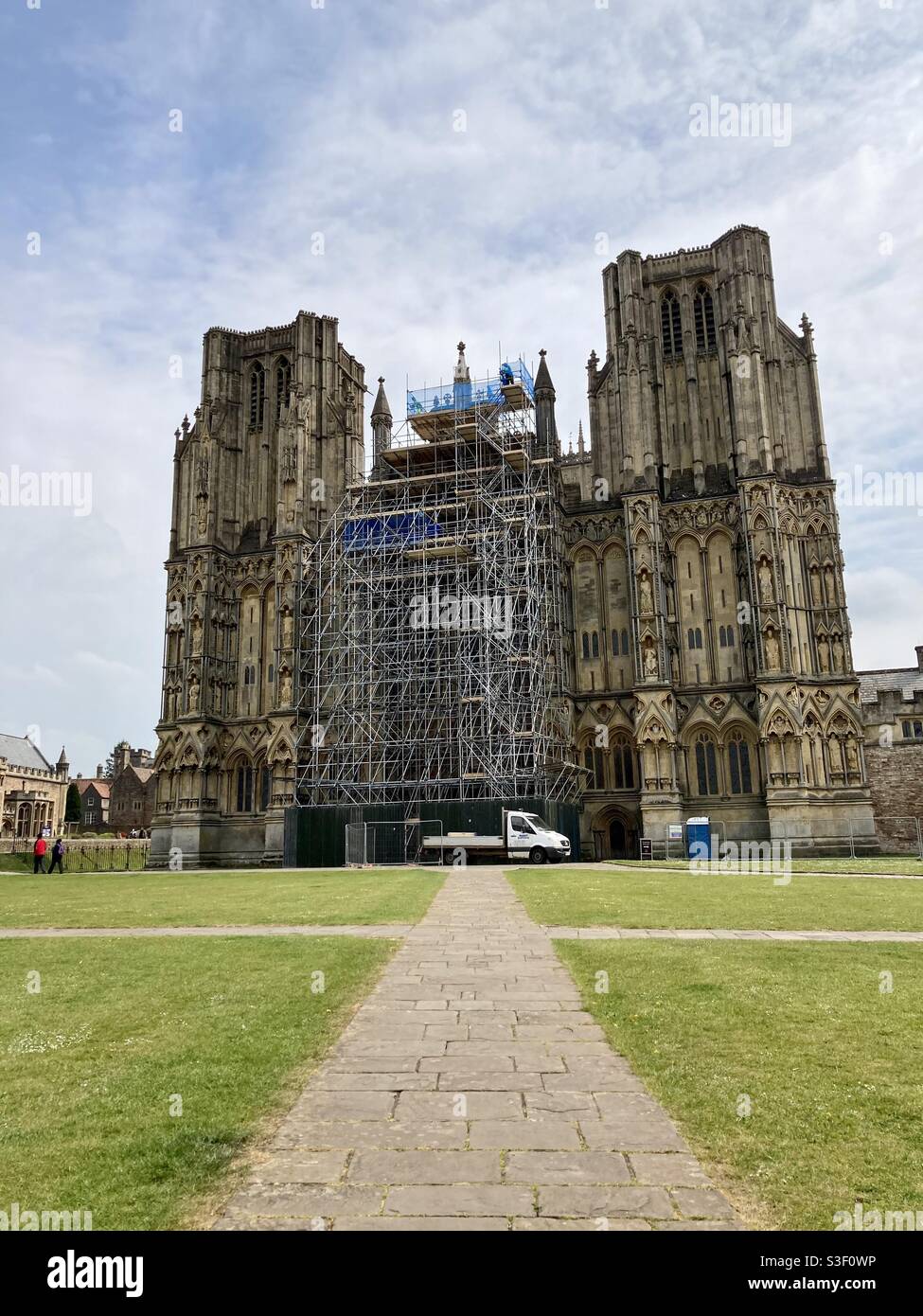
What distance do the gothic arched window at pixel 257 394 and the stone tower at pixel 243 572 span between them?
8 centimetres

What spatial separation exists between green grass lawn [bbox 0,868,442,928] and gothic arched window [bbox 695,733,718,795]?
66.2 feet

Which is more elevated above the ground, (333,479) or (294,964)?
(333,479)

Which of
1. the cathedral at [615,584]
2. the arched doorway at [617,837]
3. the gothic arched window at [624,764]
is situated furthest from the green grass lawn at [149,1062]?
the arched doorway at [617,837]

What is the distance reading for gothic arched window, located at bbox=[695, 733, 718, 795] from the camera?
44.3 m

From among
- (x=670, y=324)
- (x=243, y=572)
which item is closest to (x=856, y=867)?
(x=670, y=324)

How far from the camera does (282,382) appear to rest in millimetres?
57281

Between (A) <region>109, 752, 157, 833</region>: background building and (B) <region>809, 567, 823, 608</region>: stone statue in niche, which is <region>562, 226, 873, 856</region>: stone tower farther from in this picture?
(A) <region>109, 752, 157, 833</region>: background building

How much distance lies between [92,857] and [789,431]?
49.1 meters

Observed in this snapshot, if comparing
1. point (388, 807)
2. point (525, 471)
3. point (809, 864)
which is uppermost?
point (525, 471)

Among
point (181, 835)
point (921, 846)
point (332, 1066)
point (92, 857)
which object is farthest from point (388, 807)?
point (332, 1066)

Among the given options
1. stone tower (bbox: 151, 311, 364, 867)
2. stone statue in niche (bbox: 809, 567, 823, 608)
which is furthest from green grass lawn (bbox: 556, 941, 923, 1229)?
stone tower (bbox: 151, 311, 364, 867)

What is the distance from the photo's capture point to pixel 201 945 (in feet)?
40.0

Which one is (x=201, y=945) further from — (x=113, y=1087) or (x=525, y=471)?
(x=525, y=471)
